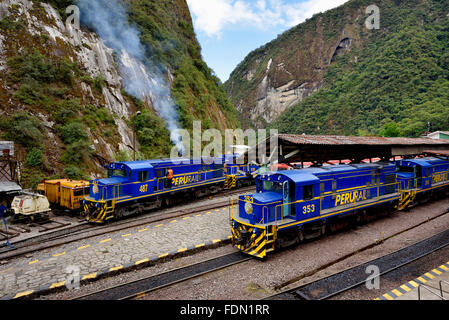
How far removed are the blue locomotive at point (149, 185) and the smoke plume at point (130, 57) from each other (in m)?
Answer: 12.2

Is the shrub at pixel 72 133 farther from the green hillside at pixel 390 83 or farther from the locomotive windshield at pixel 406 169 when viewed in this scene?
the green hillside at pixel 390 83

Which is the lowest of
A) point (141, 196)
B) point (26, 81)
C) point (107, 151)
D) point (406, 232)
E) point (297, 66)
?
Result: point (406, 232)

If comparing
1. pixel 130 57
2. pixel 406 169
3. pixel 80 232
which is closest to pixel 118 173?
pixel 80 232

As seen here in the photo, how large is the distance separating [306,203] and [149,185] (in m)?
9.01

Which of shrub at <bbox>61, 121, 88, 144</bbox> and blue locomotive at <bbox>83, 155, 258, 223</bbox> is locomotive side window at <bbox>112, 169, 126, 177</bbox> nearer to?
blue locomotive at <bbox>83, 155, 258, 223</bbox>

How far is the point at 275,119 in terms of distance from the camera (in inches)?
4697

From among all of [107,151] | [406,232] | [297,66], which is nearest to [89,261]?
[406,232]

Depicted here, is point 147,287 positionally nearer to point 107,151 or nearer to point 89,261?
point 89,261

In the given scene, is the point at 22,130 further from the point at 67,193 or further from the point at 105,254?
the point at 105,254

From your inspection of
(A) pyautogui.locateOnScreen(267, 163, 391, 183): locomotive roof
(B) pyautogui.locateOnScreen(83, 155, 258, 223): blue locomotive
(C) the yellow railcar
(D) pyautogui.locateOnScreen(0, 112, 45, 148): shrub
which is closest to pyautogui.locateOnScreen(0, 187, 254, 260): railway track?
(B) pyautogui.locateOnScreen(83, 155, 258, 223): blue locomotive

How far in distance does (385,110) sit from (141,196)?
73624mm

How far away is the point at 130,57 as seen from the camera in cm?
3284

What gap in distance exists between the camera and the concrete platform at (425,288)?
21.8 ft

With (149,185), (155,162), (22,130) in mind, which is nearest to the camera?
(149,185)
